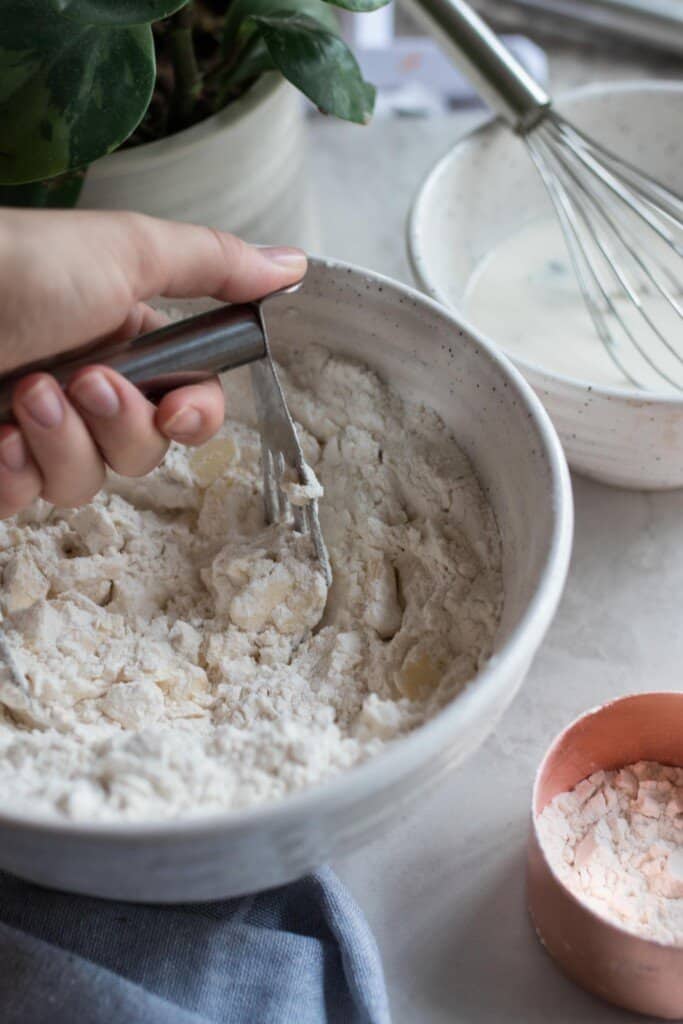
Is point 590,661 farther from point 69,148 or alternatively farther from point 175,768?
point 69,148

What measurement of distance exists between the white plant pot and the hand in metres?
0.17

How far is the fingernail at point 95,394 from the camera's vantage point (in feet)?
1.59

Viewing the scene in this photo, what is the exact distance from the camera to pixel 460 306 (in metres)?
0.78

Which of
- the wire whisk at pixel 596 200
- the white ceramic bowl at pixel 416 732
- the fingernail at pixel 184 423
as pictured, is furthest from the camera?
the wire whisk at pixel 596 200

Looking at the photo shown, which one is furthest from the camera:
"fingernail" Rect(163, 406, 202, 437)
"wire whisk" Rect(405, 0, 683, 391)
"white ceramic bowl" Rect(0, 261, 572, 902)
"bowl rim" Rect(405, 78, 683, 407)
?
"wire whisk" Rect(405, 0, 683, 391)

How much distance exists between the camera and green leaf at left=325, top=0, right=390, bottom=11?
611 mm

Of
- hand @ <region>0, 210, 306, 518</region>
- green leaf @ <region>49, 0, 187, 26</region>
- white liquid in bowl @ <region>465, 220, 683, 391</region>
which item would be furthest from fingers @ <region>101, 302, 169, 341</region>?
white liquid in bowl @ <region>465, 220, 683, 391</region>

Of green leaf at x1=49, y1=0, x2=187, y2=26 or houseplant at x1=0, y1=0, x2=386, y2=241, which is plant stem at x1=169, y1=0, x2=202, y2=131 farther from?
green leaf at x1=49, y1=0, x2=187, y2=26

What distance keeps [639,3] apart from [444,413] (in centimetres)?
71

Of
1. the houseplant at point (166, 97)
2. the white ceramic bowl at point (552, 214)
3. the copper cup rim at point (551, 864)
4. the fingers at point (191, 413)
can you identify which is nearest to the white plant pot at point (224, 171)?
the houseplant at point (166, 97)

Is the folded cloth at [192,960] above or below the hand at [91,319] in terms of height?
below

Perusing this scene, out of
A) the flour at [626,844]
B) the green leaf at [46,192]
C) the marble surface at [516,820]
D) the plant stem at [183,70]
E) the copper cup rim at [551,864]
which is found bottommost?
the marble surface at [516,820]

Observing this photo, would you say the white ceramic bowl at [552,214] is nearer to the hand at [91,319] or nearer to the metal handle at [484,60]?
the metal handle at [484,60]

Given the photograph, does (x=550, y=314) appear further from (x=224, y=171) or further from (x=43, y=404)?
(x=43, y=404)
